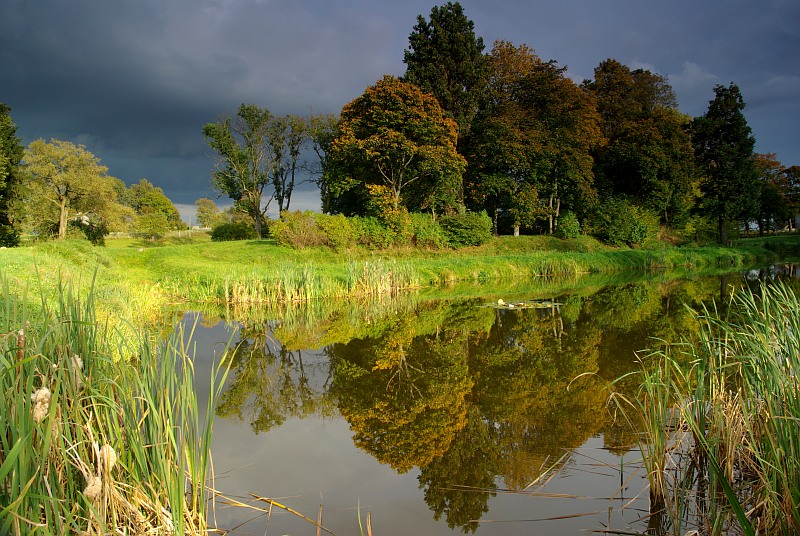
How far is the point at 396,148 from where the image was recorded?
2539 cm

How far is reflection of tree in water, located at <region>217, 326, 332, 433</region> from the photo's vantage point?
6.16 metres

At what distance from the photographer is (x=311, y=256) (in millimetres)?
23469

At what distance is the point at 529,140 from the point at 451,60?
6.41m

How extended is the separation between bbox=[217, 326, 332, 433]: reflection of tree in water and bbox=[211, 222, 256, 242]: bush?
1168 inches

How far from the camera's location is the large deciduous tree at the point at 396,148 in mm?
25266

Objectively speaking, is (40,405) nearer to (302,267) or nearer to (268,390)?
(268,390)

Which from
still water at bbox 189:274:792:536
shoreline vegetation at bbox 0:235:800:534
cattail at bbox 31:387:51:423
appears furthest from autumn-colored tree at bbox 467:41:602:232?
cattail at bbox 31:387:51:423

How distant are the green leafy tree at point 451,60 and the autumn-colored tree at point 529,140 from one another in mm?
1592

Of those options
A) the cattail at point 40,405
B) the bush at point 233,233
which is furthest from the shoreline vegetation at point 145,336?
the bush at point 233,233

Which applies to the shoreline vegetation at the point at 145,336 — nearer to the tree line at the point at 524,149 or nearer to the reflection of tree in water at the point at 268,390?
the reflection of tree in water at the point at 268,390

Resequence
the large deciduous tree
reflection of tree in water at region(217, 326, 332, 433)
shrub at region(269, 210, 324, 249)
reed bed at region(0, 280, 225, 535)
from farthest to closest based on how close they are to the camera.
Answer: the large deciduous tree < shrub at region(269, 210, 324, 249) < reflection of tree in water at region(217, 326, 332, 433) < reed bed at region(0, 280, 225, 535)

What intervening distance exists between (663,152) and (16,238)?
3803 cm

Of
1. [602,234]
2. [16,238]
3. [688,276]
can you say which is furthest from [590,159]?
[16,238]

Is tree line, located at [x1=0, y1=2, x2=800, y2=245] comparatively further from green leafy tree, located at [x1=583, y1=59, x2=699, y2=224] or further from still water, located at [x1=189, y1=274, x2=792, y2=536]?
still water, located at [x1=189, y1=274, x2=792, y2=536]
